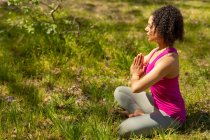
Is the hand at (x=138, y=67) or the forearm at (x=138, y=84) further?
the hand at (x=138, y=67)

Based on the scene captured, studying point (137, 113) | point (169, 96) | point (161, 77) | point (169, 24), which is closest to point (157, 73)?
point (161, 77)

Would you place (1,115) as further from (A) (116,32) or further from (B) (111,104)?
(A) (116,32)

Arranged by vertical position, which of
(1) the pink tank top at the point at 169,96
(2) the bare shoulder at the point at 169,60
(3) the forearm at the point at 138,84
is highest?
(2) the bare shoulder at the point at 169,60

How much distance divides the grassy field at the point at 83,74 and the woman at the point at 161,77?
0.13 m

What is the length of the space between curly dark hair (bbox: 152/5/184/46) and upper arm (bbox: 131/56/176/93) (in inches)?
8.8

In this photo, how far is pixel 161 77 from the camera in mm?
4082

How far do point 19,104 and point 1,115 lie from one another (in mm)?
465

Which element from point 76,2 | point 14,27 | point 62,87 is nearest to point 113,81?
point 62,87

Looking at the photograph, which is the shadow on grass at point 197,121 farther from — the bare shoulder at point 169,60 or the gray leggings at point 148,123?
the bare shoulder at point 169,60

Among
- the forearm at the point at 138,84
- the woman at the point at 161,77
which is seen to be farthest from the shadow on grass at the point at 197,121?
the forearm at the point at 138,84

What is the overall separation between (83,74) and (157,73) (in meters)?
2.01

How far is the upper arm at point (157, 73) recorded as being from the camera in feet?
13.3

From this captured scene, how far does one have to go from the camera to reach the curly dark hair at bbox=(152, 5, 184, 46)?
412 cm

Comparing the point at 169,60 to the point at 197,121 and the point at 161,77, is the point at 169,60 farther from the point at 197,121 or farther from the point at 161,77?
the point at 197,121
